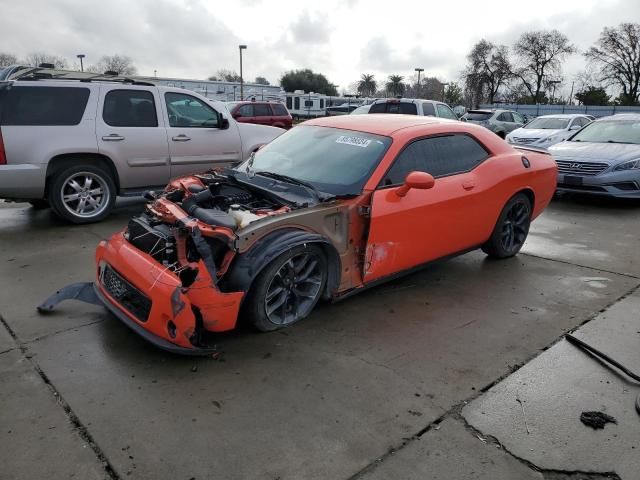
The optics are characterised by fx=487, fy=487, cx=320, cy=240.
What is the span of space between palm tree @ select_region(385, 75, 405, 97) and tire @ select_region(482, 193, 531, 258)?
Answer: 2496 inches

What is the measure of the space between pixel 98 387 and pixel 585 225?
22.2 feet

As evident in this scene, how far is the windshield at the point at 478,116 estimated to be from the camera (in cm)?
1908

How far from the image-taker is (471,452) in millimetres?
2443

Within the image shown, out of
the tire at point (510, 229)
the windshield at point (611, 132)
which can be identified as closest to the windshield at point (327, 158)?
the tire at point (510, 229)

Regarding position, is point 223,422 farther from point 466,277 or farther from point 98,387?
point 466,277

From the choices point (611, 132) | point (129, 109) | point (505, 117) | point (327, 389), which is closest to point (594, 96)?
point (505, 117)

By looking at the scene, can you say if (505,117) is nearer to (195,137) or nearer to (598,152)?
(598,152)

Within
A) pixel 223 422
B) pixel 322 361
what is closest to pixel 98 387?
pixel 223 422

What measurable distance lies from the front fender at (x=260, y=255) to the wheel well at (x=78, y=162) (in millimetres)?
4067

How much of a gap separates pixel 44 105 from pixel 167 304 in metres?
4.42

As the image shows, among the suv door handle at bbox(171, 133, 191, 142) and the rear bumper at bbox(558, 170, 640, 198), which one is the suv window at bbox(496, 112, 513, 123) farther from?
the suv door handle at bbox(171, 133, 191, 142)

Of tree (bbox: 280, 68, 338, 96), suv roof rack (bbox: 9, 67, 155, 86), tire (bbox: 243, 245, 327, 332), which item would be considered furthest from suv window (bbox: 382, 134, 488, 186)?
tree (bbox: 280, 68, 338, 96)

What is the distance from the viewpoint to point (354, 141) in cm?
419

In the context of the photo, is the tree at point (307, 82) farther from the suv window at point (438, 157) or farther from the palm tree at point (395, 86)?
the suv window at point (438, 157)
